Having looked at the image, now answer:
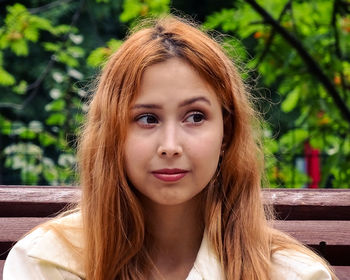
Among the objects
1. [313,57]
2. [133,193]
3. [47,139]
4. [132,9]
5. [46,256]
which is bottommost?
[47,139]

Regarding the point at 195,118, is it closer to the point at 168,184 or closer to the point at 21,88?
the point at 168,184

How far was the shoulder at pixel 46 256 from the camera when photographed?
2168 mm

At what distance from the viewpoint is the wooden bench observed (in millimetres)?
2469

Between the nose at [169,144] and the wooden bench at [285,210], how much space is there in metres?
0.56

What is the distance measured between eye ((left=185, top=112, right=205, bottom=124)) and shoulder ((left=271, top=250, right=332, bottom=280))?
42 centimetres

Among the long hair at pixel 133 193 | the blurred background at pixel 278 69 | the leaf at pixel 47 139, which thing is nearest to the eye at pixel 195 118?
the long hair at pixel 133 193

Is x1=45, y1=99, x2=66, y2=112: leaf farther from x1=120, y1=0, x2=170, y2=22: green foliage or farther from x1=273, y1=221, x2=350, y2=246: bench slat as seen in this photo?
x1=273, y1=221, x2=350, y2=246: bench slat

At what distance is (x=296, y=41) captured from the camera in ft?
15.8

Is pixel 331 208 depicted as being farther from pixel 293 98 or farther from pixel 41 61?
pixel 41 61

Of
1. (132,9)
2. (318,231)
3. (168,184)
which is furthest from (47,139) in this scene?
(168,184)

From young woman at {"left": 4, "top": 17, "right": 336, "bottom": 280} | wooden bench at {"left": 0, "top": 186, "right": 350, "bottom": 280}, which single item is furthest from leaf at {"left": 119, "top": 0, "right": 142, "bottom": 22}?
young woman at {"left": 4, "top": 17, "right": 336, "bottom": 280}

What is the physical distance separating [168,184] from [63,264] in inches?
14.4

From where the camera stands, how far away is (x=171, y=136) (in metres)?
2.07

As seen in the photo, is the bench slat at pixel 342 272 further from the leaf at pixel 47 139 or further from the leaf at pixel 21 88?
the leaf at pixel 47 139
